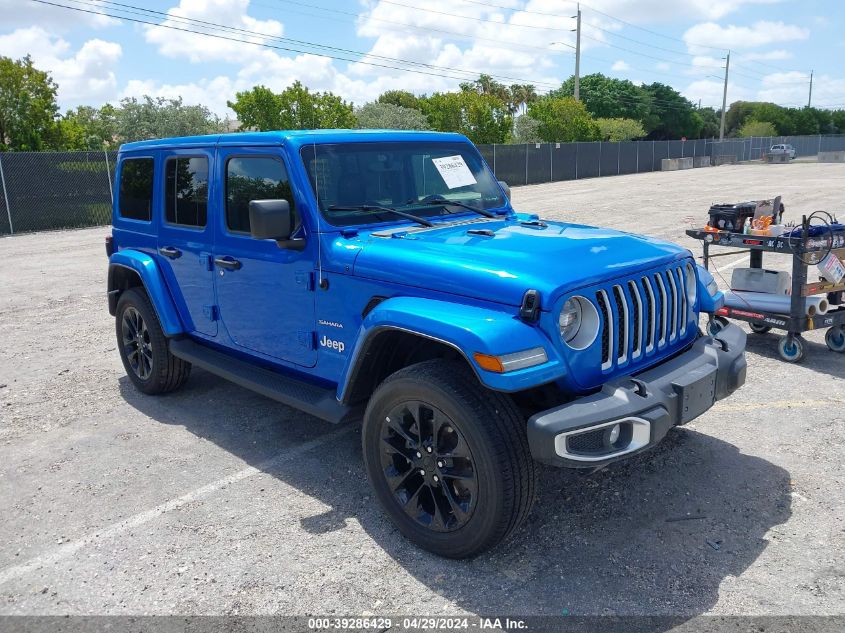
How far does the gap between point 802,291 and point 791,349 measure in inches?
20.6

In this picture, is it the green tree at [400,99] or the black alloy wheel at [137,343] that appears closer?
the black alloy wheel at [137,343]

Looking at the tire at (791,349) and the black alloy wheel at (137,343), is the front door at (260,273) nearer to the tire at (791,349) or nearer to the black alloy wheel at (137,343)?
the black alloy wheel at (137,343)

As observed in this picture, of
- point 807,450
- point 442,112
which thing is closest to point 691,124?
point 442,112

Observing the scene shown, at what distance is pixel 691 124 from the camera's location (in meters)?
91.2

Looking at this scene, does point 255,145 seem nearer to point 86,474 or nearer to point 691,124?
point 86,474

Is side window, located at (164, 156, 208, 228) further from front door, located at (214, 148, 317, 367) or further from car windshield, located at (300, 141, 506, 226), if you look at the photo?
car windshield, located at (300, 141, 506, 226)

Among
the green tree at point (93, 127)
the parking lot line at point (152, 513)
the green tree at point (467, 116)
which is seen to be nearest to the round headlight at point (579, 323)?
the parking lot line at point (152, 513)

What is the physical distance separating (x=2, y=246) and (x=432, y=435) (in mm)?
16439

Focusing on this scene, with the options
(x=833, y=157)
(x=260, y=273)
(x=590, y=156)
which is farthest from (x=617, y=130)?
(x=260, y=273)

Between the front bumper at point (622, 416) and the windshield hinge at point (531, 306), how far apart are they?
0.42 meters

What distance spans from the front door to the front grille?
167 centimetres

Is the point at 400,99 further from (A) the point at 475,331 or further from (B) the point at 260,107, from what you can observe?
(A) the point at 475,331

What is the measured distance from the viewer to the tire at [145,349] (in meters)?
5.49

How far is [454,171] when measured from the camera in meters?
4.73
